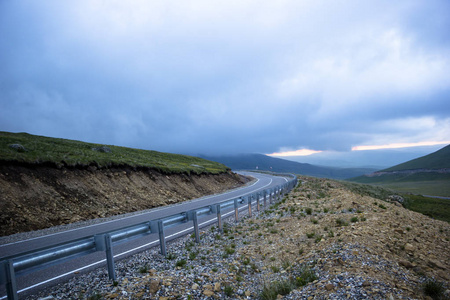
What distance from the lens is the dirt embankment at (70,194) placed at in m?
12.3

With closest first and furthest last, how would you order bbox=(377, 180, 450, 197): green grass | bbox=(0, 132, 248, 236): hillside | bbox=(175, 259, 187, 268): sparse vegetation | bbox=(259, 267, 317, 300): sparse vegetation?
1. bbox=(259, 267, 317, 300): sparse vegetation
2. bbox=(175, 259, 187, 268): sparse vegetation
3. bbox=(0, 132, 248, 236): hillside
4. bbox=(377, 180, 450, 197): green grass

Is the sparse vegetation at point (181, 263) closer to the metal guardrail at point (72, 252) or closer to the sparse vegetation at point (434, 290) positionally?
the metal guardrail at point (72, 252)

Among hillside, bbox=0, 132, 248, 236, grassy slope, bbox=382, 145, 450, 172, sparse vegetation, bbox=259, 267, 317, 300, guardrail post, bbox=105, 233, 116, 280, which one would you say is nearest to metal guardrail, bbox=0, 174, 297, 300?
guardrail post, bbox=105, 233, 116, 280

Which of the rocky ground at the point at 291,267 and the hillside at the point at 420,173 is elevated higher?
the rocky ground at the point at 291,267

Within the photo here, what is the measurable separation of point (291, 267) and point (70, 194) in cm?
1473

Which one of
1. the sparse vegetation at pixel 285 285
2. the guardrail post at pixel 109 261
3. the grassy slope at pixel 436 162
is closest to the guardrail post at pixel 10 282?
the guardrail post at pixel 109 261

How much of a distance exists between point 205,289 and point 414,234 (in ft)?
23.9

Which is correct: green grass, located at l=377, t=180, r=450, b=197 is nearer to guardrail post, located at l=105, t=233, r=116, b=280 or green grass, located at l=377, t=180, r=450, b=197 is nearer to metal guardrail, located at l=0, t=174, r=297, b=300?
metal guardrail, located at l=0, t=174, r=297, b=300

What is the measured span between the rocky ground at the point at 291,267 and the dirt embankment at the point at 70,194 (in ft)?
29.0

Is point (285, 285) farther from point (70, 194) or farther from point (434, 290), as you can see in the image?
point (70, 194)

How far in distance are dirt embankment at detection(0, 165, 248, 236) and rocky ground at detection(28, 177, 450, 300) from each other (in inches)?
348

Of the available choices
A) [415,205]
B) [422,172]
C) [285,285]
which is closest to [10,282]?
[285,285]

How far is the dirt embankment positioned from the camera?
1229 cm

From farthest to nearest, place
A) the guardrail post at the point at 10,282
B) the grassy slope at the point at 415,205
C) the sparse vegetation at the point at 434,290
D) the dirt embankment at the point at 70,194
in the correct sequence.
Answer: the grassy slope at the point at 415,205, the dirt embankment at the point at 70,194, the sparse vegetation at the point at 434,290, the guardrail post at the point at 10,282
